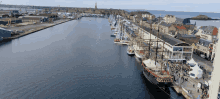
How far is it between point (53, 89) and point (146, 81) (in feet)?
31.4

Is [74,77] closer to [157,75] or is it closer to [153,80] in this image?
[153,80]

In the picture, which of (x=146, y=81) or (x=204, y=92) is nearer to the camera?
(x=204, y=92)

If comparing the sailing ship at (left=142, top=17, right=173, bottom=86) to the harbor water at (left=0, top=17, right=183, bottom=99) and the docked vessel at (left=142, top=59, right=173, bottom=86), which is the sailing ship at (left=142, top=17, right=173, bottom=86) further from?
the harbor water at (left=0, top=17, right=183, bottom=99)

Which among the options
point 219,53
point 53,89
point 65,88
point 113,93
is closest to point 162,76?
point 113,93

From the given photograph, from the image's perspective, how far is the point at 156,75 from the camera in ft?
54.7

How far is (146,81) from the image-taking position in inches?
720

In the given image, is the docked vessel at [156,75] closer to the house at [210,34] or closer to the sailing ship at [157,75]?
the sailing ship at [157,75]

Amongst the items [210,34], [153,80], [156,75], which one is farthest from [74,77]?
[210,34]

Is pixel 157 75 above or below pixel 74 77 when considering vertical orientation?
above

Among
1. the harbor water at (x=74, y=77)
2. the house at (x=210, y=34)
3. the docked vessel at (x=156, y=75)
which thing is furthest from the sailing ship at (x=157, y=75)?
the house at (x=210, y=34)

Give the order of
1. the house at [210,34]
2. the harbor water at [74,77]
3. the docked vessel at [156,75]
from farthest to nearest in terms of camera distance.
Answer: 1. the house at [210,34]
2. the docked vessel at [156,75]
3. the harbor water at [74,77]

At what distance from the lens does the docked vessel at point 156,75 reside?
15953 millimetres

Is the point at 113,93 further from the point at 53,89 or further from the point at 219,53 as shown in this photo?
the point at 219,53

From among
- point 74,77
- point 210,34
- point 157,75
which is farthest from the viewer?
point 210,34
